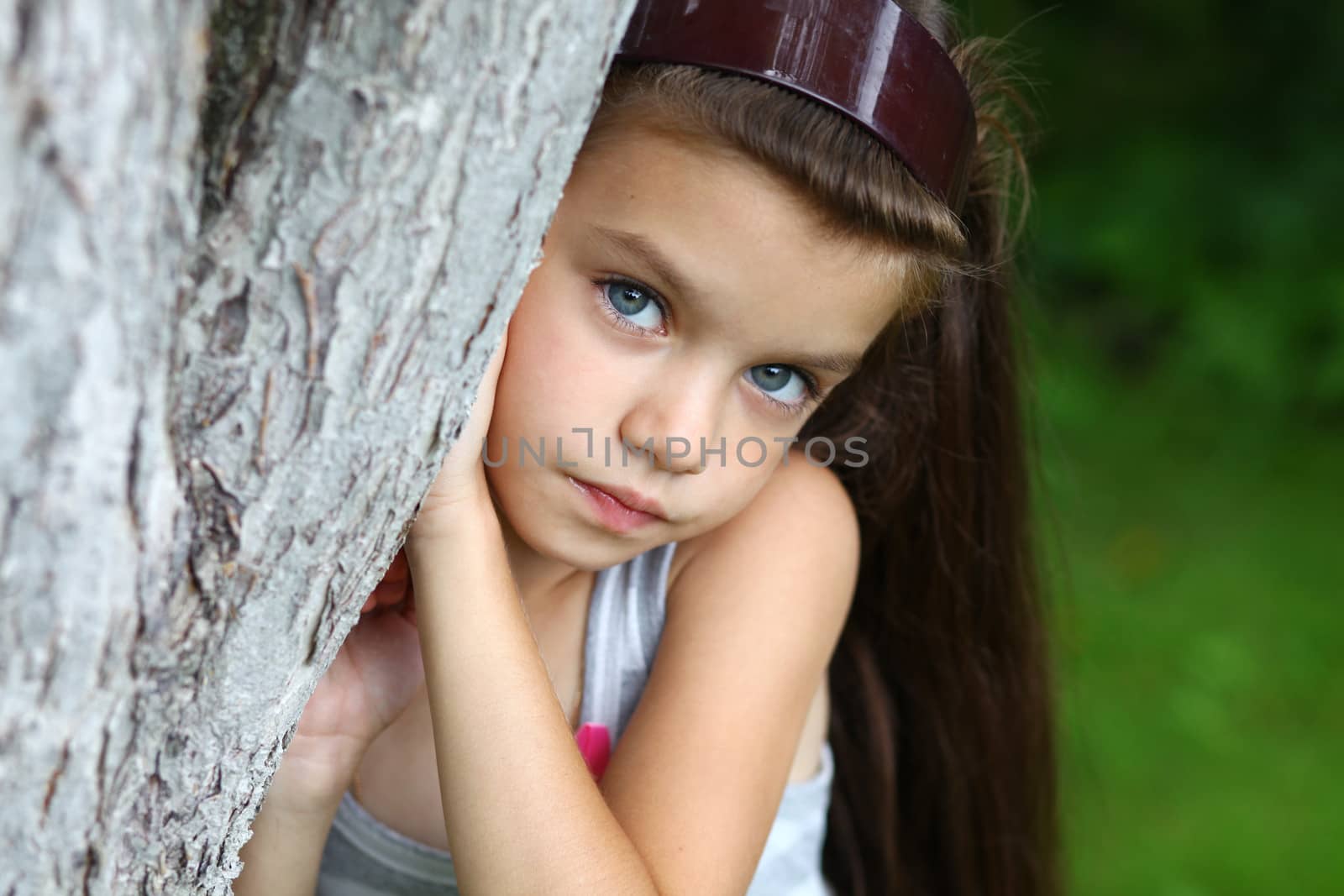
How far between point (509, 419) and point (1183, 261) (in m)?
3.55

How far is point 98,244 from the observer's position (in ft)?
2.05

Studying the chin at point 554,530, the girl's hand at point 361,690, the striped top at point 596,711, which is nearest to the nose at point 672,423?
the chin at point 554,530

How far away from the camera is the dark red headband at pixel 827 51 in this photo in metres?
1.18

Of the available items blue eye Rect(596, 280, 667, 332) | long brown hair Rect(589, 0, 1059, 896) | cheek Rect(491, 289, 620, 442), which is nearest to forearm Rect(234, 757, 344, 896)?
cheek Rect(491, 289, 620, 442)

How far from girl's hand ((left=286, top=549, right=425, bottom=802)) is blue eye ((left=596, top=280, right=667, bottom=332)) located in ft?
1.07

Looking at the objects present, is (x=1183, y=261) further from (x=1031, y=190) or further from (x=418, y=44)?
(x=418, y=44)

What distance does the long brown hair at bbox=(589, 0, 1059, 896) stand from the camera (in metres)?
1.22

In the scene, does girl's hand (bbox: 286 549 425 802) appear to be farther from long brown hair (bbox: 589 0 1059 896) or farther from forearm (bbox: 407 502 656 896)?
long brown hair (bbox: 589 0 1059 896)

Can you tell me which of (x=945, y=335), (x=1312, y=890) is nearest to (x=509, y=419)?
(x=945, y=335)

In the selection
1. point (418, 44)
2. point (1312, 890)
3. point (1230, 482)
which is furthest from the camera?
point (1230, 482)

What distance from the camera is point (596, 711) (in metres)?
1.61

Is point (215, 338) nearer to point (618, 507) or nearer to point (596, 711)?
point (618, 507)

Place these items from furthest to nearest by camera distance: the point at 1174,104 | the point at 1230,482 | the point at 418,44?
the point at 1174,104
the point at 1230,482
the point at 418,44

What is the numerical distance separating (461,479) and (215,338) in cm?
36
